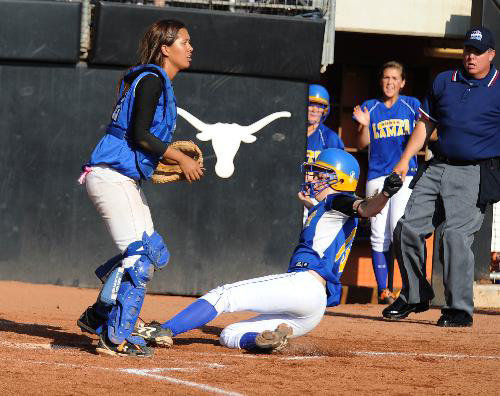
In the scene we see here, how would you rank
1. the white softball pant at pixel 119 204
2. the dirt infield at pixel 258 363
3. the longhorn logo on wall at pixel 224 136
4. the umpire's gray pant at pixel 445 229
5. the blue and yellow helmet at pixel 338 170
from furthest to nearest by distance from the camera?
the longhorn logo on wall at pixel 224 136
the umpire's gray pant at pixel 445 229
the blue and yellow helmet at pixel 338 170
the white softball pant at pixel 119 204
the dirt infield at pixel 258 363

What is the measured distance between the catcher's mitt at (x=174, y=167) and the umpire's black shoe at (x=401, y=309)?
307 centimetres

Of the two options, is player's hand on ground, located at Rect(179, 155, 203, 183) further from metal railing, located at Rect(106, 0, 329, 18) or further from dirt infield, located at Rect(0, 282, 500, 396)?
metal railing, located at Rect(106, 0, 329, 18)

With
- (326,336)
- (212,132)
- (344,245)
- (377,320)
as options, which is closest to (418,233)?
(377,320)

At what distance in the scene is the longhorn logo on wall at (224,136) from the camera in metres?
11.0

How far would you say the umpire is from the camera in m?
8.87

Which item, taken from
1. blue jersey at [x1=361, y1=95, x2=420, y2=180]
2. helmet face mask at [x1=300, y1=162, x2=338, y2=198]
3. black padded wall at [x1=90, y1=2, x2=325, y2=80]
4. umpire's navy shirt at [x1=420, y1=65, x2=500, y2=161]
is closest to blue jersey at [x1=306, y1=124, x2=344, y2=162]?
blue jersey at [x1=361, y1=95, x2=420, y2=180]

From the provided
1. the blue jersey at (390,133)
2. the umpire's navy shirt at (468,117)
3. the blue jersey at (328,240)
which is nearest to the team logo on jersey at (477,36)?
the umpire's navy shirt at (468,117)

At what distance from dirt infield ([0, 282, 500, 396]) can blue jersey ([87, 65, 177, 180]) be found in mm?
1136

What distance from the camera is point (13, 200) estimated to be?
Answer: 10.7 metres

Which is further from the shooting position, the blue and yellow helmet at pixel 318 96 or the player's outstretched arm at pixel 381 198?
the blue and yellow helmet at pixel 318 96

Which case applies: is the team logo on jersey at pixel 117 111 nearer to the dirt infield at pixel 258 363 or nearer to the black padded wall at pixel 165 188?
the dirt infield at pixel 258 363

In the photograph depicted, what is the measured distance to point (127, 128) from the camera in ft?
20.8

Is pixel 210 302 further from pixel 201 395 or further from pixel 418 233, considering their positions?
pixel 418 233

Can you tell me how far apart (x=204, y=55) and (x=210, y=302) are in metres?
4.81
